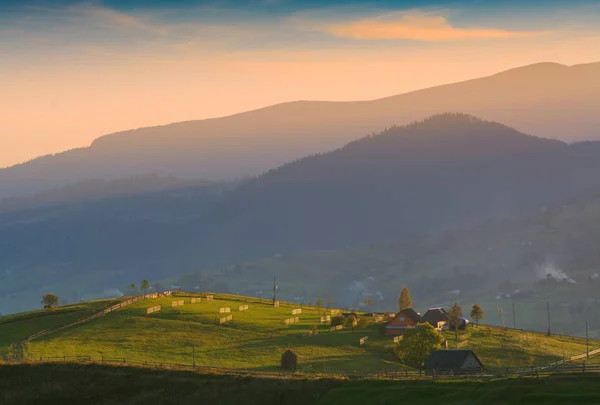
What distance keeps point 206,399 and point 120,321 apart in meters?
69.6

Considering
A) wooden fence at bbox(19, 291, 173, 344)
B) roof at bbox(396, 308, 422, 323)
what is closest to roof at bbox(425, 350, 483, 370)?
roof at bbox(396, 308, 422, 323)

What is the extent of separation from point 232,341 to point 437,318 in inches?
2105

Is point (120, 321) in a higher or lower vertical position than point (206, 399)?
higher

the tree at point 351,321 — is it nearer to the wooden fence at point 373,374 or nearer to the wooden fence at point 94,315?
the wooden fence at point 373,374

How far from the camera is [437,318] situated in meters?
194

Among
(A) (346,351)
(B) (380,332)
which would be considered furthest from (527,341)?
(A) (346,351)

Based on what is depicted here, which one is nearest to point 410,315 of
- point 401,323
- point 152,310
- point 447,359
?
point 401,323

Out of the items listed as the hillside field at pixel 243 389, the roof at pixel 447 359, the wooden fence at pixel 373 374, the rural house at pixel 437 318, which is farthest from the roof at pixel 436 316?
the hillside field at pixel 243 389

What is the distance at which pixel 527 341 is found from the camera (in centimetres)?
17875

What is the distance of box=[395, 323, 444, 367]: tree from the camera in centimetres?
14675

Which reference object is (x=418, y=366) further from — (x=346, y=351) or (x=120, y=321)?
(x=120, y=321)

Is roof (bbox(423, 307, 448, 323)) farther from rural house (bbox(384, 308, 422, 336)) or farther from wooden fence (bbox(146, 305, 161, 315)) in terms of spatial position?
wooden fence (bbox(146, 305, 161, 315))

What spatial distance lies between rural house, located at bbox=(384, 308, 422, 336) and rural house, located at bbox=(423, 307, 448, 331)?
18.1ft

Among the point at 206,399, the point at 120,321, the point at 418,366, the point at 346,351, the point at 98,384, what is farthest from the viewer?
the point at 120,321
